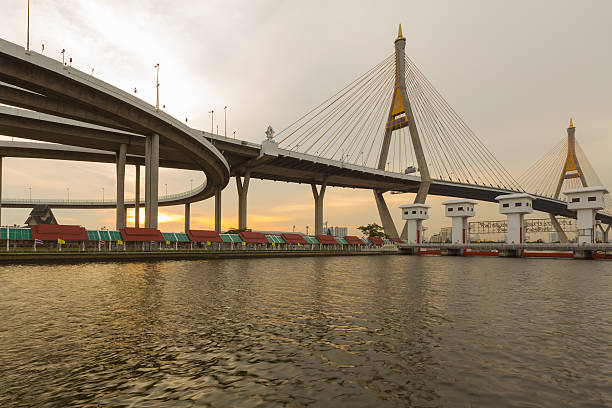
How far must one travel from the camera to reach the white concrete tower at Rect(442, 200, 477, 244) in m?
77.4

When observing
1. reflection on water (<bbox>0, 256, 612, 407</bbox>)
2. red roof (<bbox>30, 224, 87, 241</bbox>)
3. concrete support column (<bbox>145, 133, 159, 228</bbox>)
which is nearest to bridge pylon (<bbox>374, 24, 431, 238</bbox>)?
concrete support column (<bbox>145, 133, 159, 228</bbox>)

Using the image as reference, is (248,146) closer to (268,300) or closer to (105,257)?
(105,257)

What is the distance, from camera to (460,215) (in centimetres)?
7769

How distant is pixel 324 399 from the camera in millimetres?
6191

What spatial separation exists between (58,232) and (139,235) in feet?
28.7

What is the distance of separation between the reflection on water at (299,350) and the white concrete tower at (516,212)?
5866cm

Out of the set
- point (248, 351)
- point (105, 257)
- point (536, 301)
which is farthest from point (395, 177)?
point (248, 351)

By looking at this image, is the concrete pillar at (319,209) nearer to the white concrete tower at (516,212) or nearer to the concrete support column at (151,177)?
the white concrete tower at (516,212)

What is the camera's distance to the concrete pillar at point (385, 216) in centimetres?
9938

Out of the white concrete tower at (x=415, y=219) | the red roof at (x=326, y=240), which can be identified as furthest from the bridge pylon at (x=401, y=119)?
the red roof at (x=326, y=240)

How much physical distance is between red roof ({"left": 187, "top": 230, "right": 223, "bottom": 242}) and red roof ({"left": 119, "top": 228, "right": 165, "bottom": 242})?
Answer: 7.47 meters

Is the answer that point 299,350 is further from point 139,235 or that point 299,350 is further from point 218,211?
point 218,211

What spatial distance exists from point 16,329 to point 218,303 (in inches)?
256

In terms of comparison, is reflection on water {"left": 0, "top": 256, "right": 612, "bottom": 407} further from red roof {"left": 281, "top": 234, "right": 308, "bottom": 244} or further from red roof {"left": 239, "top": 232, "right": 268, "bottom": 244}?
red roof {"left": 281, "top": 234, "right": 308, "bottom": 244}
